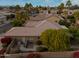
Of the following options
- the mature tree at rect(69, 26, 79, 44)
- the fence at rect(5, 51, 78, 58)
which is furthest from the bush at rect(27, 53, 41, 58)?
the mature tree at rect(69, 26, 79, 44)

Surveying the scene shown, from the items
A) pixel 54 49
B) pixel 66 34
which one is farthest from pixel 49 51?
pixel 66 34

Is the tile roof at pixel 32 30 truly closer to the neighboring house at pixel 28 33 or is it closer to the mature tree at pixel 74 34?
the neighboring house at pixel 28 33

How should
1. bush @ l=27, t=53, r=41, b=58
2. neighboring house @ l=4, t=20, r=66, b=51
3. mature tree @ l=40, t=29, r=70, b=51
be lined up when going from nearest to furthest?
bush @ l=27, t=53, r=41, b=58, mature tree @ l=40, t=29, r=70, b=51, neighboring house @ l=4, t=20, r=66, b=51

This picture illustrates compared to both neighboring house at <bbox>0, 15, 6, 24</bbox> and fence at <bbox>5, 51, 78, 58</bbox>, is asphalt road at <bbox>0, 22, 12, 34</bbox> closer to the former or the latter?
neighboring house at <bbox>0, 15, 6, 24</bbox>

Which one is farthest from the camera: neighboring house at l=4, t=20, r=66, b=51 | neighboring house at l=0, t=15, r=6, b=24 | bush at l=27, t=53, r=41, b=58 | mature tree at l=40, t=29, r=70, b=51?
neighboring house at l=4, t=20, r=66, b=51

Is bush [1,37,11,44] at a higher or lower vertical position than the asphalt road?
lower

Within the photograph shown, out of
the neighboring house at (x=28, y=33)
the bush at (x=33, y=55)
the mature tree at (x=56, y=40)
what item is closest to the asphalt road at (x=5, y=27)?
the neighboring house at (x=28, y=33)

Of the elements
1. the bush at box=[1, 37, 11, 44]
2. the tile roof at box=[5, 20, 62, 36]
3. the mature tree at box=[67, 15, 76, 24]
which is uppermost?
the mature tree at box=[67, 15, 76, 24]

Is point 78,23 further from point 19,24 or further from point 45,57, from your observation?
point 45,57

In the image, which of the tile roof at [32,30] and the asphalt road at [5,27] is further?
the tile roof at [32,30]
